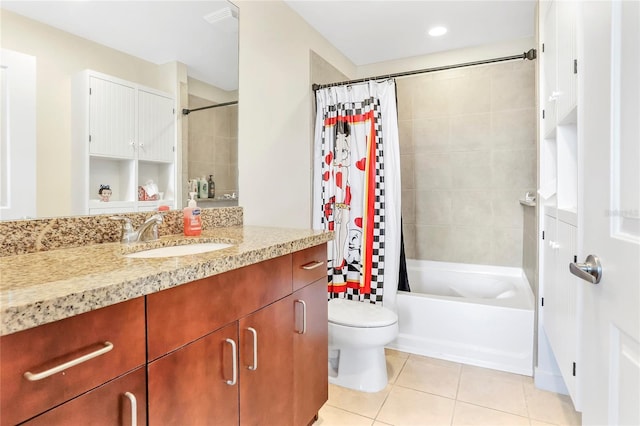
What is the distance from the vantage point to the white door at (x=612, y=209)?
638 millimetres

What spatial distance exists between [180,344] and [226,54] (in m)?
1.55

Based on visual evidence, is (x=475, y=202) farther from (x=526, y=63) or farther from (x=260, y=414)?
(x=260, y=414)

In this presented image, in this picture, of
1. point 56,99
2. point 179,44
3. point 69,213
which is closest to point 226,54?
point 179,44

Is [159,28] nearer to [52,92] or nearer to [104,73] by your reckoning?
[104,73]

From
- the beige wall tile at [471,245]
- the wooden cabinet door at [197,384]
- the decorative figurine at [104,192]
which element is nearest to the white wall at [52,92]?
the decorative figurine at [104,192]

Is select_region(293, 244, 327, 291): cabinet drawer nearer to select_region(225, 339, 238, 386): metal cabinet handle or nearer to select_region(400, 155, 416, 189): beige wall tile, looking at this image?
select_region(225, 339, 238, 386): metal cabinet handle

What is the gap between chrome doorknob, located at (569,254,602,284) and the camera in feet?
2.49

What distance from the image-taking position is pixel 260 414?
1.17 m

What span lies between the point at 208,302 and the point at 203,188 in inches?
37.0

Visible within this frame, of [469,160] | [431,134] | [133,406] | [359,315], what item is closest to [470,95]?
[431,134]

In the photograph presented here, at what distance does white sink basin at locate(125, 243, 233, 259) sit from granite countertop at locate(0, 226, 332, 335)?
0.10ft

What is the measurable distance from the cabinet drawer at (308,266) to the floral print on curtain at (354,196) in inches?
33.4

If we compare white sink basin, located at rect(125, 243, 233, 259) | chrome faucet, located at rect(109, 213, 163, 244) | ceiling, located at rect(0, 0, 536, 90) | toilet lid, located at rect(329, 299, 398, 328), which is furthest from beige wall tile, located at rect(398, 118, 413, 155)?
chrome faucet, located at rect(109, 213, 163, 244)

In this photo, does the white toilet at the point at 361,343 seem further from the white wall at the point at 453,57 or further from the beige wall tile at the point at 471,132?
the white wall at the point at 453,57
